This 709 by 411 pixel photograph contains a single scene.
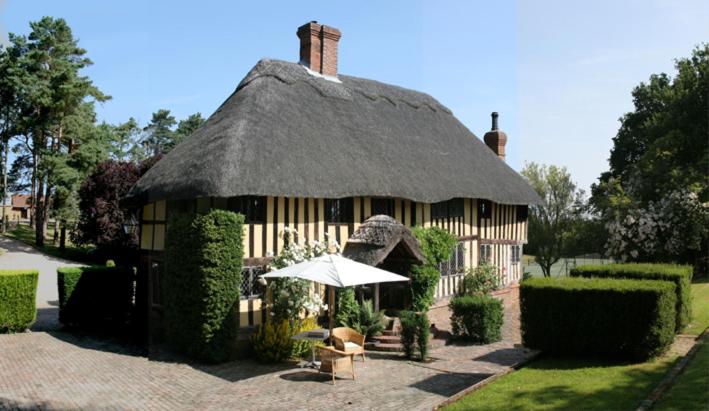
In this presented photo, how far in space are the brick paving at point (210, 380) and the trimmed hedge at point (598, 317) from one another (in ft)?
2.67

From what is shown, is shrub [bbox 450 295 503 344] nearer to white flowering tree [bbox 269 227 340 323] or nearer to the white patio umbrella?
the white patio umbrella

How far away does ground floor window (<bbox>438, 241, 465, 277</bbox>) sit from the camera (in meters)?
17.9

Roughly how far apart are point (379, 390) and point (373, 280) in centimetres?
233

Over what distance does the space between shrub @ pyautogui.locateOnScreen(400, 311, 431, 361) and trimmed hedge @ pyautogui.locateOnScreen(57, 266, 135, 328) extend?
8390 mm

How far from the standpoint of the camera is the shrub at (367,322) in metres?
13.6

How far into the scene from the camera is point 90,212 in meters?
27.7

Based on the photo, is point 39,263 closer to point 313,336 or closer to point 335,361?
point 313,336

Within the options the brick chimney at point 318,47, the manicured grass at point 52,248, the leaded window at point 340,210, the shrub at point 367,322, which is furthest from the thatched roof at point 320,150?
the manicured grass at point 52,248

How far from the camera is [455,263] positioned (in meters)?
18.5

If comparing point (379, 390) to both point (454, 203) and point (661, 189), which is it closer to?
point (454, 203)

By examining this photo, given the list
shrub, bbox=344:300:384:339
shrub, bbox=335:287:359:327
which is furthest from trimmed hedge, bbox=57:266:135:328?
shrub, bbox=344:300:384:339

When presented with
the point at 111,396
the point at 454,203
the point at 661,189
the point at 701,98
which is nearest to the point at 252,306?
the point at 111,396

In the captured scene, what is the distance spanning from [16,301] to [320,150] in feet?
29.3

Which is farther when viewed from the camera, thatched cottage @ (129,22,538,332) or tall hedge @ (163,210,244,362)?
thatched cottage @ (129,22,538,332)
